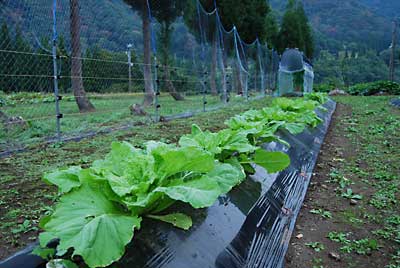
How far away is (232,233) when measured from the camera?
4.00 feet

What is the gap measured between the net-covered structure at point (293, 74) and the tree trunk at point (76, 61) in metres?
9.27

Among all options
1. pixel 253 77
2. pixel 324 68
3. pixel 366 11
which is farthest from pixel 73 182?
pixel 366 11

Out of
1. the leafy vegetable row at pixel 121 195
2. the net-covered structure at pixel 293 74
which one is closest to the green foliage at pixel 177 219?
the leafy vegetable row at pixel 121 195

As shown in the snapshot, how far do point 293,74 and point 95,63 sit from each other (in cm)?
966

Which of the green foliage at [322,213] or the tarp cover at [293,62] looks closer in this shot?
the green foliage at [322,213]

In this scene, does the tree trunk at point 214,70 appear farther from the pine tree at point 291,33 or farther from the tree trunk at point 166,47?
the pine tree at point 291,33

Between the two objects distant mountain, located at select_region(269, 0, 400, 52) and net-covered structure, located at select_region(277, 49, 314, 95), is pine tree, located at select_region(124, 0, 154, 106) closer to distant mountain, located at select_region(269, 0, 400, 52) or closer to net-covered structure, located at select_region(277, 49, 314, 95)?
net-covered structure, located at select_region(277, 49, 314, 95)

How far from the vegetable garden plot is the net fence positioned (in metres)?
2.59

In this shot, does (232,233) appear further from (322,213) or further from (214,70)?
(214,70)

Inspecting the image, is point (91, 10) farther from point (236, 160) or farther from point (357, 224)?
point (357, 224)

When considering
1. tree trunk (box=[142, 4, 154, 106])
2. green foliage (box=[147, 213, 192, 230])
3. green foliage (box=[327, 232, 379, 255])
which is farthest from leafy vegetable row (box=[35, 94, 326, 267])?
tree trunk (box=[142, 4, 154, 106])

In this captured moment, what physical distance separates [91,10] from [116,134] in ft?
6.30

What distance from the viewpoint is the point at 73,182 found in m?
1.14

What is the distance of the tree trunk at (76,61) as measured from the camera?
4422 mm
